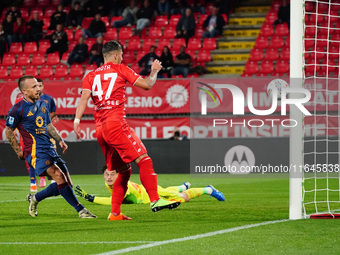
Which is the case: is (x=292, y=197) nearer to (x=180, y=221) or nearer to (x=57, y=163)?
(x=180, y=221)

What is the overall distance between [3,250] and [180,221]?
254 cm

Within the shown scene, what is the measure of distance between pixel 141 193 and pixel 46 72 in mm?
12860

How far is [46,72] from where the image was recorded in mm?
22656

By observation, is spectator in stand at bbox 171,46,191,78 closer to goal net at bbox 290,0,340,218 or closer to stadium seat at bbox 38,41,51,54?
goal net at bbox 290,0,340,218

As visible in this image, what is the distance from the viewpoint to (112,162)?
26.7ft

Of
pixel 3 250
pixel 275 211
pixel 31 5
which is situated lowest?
pixel 275 211

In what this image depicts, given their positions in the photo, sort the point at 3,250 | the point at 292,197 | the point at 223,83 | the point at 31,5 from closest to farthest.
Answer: the point at 3,250 → the point at 292,197 → the point at 223,83 → the point at 31,5

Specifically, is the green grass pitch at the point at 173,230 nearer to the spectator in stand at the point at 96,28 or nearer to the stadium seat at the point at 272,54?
the stadium seat at the point at 272,54

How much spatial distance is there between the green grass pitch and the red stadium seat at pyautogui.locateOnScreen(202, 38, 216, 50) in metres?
11.7

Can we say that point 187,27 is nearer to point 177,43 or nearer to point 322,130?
point 177,43

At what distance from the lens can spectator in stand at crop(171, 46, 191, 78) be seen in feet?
68.1

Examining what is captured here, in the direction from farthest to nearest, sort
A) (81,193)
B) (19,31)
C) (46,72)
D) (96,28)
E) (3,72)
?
(19,31) → (96,28) → (3,72) → (46,72) → (81,193)

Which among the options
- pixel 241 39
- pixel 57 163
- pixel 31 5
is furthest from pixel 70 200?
pixel 31 5

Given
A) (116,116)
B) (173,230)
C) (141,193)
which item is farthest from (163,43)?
(173,230)
